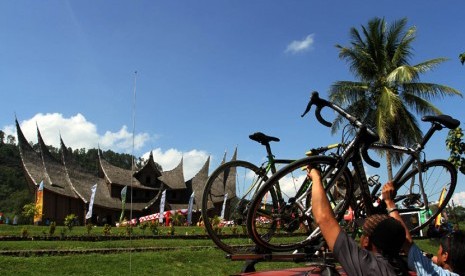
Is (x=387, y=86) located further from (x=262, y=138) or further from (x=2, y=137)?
(x=2, y=137)

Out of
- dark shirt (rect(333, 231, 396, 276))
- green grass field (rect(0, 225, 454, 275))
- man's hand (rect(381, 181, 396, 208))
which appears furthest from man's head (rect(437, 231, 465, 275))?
green grass field (rect(0, 225, 454, 275))

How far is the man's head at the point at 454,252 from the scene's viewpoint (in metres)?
2.80

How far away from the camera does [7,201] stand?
74.5m

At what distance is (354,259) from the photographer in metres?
2.12

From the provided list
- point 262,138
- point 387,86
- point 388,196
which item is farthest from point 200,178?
point 388,196

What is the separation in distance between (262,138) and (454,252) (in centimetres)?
177

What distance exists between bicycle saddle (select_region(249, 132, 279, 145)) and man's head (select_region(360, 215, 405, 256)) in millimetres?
1777

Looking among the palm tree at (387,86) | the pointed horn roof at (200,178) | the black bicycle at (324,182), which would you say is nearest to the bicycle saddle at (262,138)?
the black bicycle at (324,182)

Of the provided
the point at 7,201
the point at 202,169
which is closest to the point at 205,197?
the point at 202,169

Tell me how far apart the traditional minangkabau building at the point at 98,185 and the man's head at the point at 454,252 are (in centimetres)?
3458

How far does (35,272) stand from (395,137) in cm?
2057

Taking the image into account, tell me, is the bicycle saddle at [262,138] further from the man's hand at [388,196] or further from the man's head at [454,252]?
the man's head at [454,252]

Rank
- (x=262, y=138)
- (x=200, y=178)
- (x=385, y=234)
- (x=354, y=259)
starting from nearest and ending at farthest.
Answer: (x=354, y=259), (x=385, y=234), (x=262, y=138), (x=200, y=178)

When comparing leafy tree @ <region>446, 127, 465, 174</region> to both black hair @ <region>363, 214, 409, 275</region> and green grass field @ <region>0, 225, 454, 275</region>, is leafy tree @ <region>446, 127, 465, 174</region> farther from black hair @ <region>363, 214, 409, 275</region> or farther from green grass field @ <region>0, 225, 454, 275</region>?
black hair @ <region>363, 214, 409, 275</region>
